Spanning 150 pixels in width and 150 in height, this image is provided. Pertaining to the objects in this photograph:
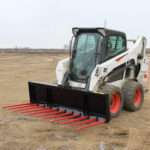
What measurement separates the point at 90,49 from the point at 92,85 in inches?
39.2

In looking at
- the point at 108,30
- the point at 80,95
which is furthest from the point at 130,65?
the point at 80,95

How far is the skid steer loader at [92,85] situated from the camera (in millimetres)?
7070

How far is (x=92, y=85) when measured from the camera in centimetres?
725

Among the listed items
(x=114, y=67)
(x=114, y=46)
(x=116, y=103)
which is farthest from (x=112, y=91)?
(x=114, y=46)

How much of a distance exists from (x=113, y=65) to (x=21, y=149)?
322 cm

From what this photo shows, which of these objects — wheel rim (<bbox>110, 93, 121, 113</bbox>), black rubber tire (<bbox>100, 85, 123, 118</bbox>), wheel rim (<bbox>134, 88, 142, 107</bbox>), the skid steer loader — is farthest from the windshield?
wheel rim (<bbox>134, 88, 142, 107</bbox>)

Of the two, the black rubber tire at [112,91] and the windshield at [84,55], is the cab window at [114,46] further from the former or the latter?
the black rubber tire at [112,91]

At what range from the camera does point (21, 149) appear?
5.41 m

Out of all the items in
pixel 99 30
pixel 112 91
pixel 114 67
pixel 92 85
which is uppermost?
pixel 99 30

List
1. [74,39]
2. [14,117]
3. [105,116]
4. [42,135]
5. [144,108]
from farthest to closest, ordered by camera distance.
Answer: [144,108], [74,39], [14,117], [105,116], [42,135]

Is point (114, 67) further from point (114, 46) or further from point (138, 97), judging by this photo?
point (138, 97)

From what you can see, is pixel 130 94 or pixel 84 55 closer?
pixel 84 55

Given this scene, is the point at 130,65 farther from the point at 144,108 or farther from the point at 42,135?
the point at 42,135

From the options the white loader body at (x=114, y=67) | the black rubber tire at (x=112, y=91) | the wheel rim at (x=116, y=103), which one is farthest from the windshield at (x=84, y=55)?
the wheel rim at (x=116, y=103)
